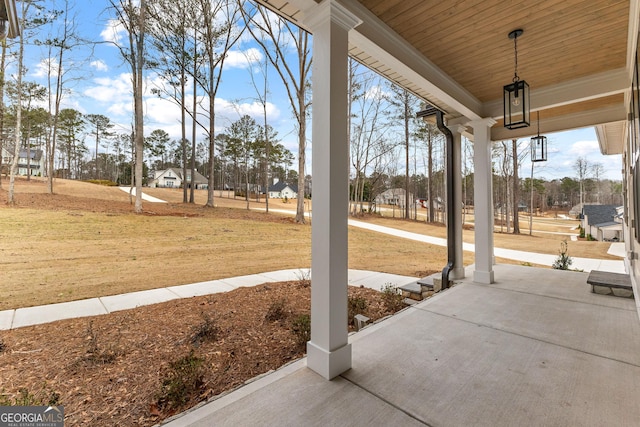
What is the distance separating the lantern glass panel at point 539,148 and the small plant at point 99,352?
527 cm

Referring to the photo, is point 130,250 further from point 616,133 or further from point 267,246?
point 616,133

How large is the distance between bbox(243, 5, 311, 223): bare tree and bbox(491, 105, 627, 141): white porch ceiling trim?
6325mm

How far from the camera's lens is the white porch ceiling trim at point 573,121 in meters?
3.98

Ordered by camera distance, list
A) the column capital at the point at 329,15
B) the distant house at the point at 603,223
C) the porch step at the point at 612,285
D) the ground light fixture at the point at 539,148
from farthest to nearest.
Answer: the distant house at the point at 603,223, the ground light fixture at the point at 539,148, the porch step at the point at 612,285, the column capital at the point at 329,15

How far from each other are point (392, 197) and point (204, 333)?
52.7 ft

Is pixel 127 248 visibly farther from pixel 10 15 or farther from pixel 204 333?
pixel 10 15

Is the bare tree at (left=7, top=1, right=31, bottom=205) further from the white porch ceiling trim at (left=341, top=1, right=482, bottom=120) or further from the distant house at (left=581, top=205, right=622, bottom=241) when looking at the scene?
the distant house at (left=581, top=205, right=622, bottom=241)

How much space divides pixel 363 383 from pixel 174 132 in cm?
919

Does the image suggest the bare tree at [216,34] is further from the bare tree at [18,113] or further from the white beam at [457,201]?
the white beam at [457,201]

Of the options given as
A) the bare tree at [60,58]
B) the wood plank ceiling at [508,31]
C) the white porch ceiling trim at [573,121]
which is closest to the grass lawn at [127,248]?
the bare tree at [60,58]

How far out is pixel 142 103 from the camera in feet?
20.6

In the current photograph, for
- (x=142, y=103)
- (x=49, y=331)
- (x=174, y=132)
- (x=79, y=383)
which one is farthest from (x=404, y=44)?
(x=174, y=132)

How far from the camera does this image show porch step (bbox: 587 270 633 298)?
3200 millimetres

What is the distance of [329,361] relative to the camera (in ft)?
5.49
